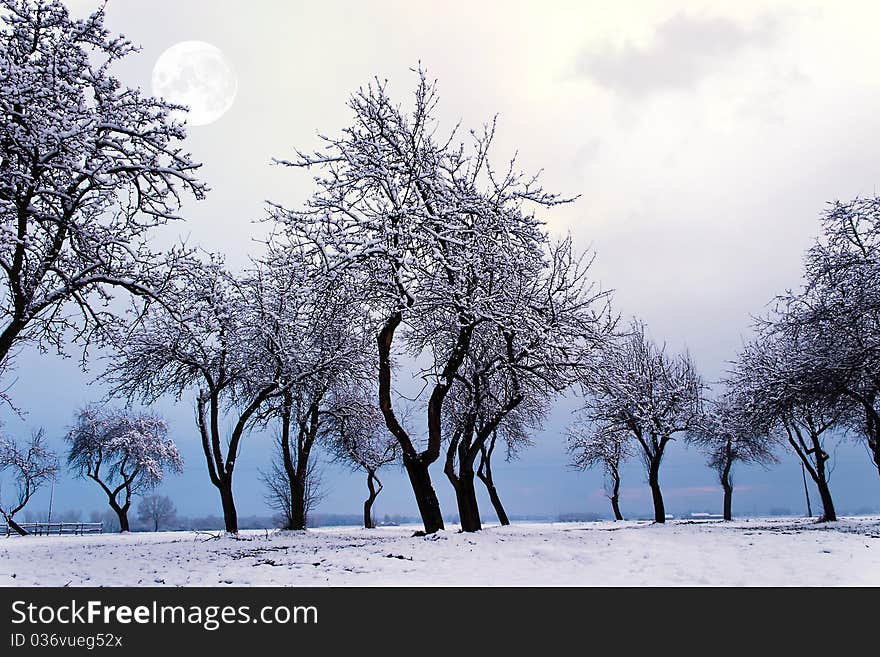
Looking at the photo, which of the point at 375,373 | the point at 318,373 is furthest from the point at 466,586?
the point at 375,373

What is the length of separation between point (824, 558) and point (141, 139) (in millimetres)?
15634

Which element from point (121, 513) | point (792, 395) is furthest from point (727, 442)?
point (121, 513)

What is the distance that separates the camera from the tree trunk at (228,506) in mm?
22219

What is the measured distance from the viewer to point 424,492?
16750 mm

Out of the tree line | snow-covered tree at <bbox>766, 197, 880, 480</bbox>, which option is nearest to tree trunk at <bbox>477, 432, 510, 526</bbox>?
the tree line

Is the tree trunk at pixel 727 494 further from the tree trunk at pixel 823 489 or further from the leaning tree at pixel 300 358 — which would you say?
the leaning tree at pixel 300 358

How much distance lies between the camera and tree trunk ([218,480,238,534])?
22219 millimetres

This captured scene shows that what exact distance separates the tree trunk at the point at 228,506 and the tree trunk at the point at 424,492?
30.4 ft

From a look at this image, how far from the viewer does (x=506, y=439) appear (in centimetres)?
3353

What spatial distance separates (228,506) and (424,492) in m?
9.58

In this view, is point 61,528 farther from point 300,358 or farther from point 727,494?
point 727,494

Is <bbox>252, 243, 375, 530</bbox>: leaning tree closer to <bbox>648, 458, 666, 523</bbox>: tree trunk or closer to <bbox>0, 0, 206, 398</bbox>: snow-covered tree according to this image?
<bbox>0, 0, 206, 398</bbox>: snow-covered tree

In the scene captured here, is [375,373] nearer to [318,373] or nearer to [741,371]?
[318,373]

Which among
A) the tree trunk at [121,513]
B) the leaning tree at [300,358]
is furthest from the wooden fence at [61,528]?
the leaning tree at [300,358]
